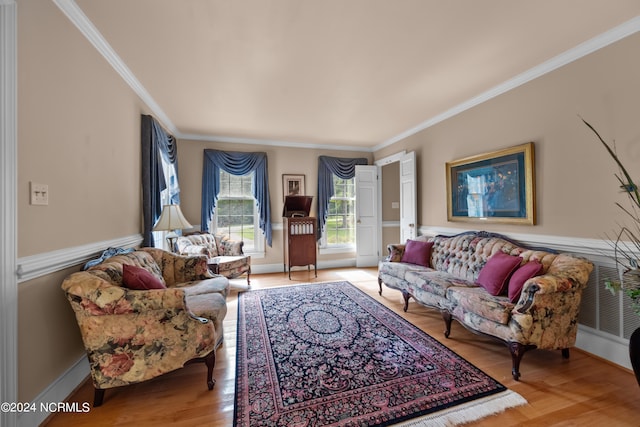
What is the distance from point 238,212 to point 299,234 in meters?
1.34

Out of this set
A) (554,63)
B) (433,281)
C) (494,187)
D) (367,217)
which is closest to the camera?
(554,63)

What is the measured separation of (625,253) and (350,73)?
286cm

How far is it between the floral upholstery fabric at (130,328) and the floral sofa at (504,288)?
2.14 metres

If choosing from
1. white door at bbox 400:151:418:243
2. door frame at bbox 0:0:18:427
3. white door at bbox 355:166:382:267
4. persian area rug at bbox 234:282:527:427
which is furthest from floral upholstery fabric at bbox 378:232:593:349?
door frame at bbox 0:0:18:427

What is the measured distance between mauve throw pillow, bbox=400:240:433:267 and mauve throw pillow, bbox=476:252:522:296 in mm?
982

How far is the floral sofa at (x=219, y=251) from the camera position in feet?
11.4

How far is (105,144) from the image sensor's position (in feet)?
7.36

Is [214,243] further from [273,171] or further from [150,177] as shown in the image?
[273,171]

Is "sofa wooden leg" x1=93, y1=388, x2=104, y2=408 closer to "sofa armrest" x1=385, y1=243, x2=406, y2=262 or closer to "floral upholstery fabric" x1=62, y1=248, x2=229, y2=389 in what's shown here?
"floral upholstery fabric" x1=62, y1=248, x2=229, y2=389

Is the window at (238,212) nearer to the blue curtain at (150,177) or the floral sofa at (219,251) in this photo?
the floral sofa at (219,251)

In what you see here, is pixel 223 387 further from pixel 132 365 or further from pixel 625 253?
pixel 625 253

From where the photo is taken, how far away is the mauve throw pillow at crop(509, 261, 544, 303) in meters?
2.09

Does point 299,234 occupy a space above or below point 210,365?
above

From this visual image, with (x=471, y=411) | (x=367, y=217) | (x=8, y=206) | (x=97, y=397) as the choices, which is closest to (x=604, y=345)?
(x=471, y=411)
